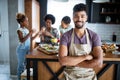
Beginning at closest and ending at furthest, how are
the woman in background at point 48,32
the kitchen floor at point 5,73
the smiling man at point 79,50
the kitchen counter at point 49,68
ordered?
the smiling man at point 79,50
the kitchen counter at point 49,68
the woman in background at point 48,32
the kitchen floor at point 5,73

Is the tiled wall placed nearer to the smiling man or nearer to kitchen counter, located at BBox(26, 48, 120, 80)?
kitchen counter, located at BBox(26, 48, 120, 80)

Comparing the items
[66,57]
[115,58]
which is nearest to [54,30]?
[115,58]

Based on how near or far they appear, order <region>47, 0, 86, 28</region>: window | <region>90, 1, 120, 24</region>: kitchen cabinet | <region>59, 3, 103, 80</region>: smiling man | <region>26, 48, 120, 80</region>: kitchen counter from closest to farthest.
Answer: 1. <region>59, 3, 103, 80</region>: smiling man
2. <region>26, 48, 120, 80</region>: kitchen counter
3. <region>90, 1, 120, 24</region>: kitchen cabinet
4. <region>47, 0, 86, 28</region>: window

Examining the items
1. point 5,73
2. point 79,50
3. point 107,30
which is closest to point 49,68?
point 79,50

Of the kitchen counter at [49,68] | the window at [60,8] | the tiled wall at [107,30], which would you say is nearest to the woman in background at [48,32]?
the kitchen counter at [49,68]

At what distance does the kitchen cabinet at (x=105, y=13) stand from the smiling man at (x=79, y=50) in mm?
3211

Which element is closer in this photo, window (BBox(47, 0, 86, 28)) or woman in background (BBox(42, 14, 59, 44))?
woman in background (BBox(42, 14, 59, 44))

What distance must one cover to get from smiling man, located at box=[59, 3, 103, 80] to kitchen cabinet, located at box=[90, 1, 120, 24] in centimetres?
321

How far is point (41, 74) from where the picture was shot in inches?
96.3

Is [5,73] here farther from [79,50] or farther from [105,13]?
[105,13]

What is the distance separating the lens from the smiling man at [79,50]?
166cm

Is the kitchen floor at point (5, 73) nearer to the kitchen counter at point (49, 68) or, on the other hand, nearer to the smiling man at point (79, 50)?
the kitchen counter at point (49, 68)

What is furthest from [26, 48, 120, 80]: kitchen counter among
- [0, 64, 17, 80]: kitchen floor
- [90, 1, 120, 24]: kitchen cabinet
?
[90, 1, 120, 24]: kitchen cabinet

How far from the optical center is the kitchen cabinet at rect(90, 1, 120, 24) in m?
4.82
